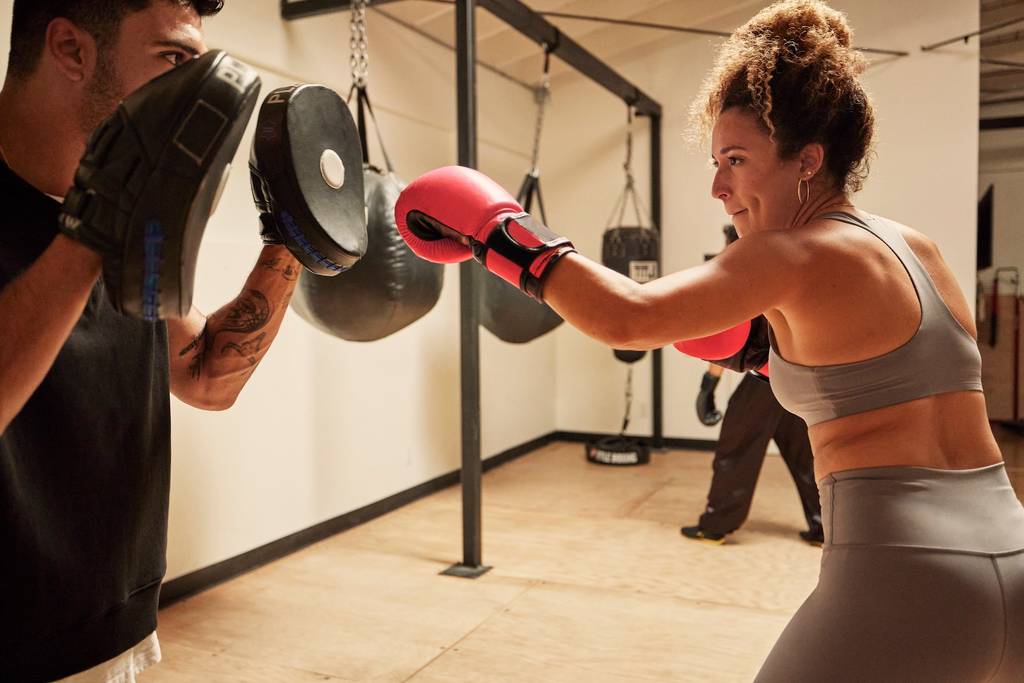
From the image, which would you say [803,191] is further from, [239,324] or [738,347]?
[239,324]

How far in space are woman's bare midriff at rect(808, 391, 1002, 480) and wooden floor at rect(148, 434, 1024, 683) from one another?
1.40 metres

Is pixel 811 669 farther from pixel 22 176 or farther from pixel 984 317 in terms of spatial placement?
pixel 984 317

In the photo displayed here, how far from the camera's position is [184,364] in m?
1.38

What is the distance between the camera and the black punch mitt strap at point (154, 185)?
0.88 meters

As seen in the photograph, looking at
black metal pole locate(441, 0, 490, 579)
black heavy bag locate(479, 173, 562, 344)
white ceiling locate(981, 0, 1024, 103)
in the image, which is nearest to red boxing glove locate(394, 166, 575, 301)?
black metal pole locate(441, 0, 490, 579)

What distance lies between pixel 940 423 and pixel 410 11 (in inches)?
149

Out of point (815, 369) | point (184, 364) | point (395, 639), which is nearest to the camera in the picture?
point (815, 369)

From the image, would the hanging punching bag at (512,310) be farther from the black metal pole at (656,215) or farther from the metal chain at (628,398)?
the metal chain at (628,398)

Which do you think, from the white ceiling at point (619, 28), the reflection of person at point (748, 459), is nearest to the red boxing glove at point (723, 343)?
the reflection of person at point (748, 459)

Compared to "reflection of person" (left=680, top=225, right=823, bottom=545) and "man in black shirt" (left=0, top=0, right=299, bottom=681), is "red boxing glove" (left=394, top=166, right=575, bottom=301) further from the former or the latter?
"reflection of person" (left=680, top=225, right=823, bottom=545)

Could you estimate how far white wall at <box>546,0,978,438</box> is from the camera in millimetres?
5043

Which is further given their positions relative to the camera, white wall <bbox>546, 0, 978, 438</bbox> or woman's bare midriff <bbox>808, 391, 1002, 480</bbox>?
white wall <bbox>546, 0, 978, 438</bbox>

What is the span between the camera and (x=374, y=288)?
2.74 metres

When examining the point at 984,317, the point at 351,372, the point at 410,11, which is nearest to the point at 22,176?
the point at 351,372
